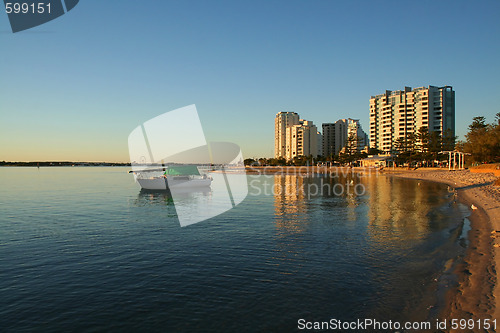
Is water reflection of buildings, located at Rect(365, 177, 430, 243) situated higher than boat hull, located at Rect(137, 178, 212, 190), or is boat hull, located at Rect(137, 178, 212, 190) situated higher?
boat hull, located at Rect(137, 178, 212, 190)

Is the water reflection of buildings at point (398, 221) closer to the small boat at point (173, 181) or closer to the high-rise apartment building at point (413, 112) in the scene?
the small boat at point (173, 181)

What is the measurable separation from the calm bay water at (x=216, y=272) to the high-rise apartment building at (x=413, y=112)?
146 meters

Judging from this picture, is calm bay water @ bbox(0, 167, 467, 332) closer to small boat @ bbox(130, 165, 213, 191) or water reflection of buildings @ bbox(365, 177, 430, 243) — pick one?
water reflection of buildings @ bbox(365, 177, 430, 243)

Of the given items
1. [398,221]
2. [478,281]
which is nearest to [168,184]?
[398,221]

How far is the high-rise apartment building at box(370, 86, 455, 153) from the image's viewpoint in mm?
155375

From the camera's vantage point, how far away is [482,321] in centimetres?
748

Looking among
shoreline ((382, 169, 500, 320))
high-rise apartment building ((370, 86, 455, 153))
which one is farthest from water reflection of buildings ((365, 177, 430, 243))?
high-rise apartment building ((370, 86, 455, 153))

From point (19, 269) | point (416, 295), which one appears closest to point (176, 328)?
point (416, 295)

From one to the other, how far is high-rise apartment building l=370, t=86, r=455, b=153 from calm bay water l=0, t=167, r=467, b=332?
146m

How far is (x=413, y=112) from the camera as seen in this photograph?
15962 centimetres

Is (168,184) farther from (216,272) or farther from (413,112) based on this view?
(413,112)

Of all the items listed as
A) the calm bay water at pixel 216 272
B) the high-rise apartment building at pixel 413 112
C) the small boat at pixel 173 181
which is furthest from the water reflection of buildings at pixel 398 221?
the high-rise apartment building at pixel 413 112

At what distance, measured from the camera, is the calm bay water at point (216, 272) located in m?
8.12

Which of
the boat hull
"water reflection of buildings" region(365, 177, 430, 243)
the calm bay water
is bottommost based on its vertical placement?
"water reflection of buildings" region(365, 177, 430, 243)
